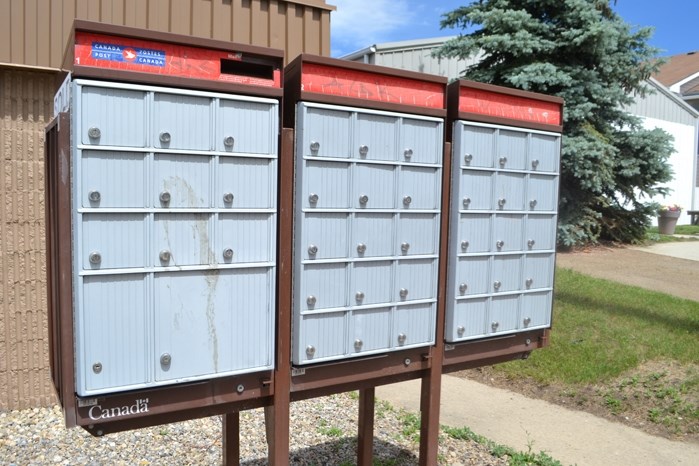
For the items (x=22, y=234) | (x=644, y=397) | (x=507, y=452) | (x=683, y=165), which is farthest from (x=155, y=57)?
(x=683, y=165)

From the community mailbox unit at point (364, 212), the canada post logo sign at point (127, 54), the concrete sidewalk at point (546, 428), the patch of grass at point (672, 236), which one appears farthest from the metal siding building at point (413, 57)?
the canada post logo sign at point (127, 54)

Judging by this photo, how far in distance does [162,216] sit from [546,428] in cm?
418

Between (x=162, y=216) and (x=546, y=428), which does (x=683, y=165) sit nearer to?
(x=546, y=428)

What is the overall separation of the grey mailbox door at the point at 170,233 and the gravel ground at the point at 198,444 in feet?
7.48

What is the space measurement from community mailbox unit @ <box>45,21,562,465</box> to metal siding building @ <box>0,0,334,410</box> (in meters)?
2.11

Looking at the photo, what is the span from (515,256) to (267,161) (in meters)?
1.53

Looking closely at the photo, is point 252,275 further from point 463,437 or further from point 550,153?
point 463,437

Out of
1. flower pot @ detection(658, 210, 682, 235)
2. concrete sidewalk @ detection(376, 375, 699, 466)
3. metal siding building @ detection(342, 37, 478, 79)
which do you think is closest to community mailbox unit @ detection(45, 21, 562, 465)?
concrete sidewalk @ detection(376, 375, 699, 466)

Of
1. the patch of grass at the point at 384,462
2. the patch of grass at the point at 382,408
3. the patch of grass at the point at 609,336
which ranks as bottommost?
the patch of grass at the point at 382,408

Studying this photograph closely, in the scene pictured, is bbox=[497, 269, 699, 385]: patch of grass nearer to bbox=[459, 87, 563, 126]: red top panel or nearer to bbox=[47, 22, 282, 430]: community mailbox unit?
bbox=[459, 87, 563, 126]: red top panel

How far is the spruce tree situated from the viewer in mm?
11477

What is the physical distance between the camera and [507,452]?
4.67 metres

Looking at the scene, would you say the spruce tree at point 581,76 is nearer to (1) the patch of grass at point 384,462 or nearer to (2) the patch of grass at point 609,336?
(2) the patch of grass at point 609,336

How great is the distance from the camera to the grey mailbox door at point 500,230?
3.10m
